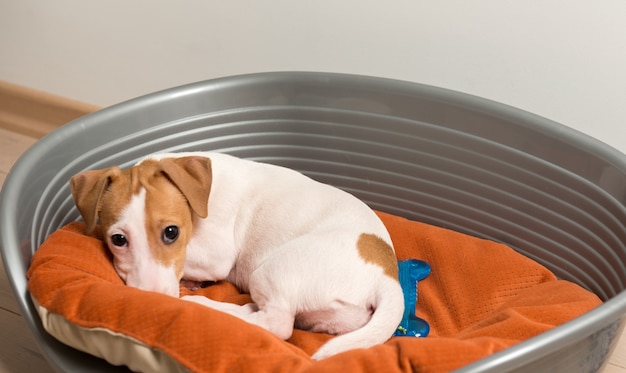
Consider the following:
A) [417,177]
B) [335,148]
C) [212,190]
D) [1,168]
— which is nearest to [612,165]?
[417,177]

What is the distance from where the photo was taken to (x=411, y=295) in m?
2.17

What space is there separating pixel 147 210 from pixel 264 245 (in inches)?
13.6

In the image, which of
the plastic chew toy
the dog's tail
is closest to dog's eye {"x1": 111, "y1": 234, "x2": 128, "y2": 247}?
the dog's tail

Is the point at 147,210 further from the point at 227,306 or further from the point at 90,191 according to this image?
the point at 227,306

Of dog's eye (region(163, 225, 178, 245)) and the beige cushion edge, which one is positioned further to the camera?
dog's eye (region(163, 225, 178, 245))

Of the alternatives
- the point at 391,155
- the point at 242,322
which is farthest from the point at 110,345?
the point at 391,155

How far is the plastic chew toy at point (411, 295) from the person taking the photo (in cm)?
205

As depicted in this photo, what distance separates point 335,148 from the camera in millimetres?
2533

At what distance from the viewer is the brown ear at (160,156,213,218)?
76.0 inches

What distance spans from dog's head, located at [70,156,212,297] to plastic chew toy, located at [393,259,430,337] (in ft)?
1.99

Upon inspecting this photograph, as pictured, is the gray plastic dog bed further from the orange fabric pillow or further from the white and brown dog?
the white and brown dog

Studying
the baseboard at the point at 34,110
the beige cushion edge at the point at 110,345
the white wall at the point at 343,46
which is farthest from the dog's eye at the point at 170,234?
the baseboard at the point at 34,110

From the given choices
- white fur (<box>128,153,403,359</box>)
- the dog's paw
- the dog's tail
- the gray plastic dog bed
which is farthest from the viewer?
the gray plastic dog bed

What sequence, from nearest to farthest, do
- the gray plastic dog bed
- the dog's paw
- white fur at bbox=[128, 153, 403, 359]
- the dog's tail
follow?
1. the dog's tail
2. white fur at bbox=[128, 153, 403, 359]
3. the dog's paw
4. the gray plastic dog bed
